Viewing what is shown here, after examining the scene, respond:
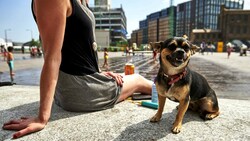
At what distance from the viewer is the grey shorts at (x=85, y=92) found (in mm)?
2678

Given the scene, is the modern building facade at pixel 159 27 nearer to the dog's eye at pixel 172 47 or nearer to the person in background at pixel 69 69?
the person in background at pixel 69 69

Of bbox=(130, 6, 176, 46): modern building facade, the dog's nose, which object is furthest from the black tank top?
bbox=(130, 6, 176, 46): modern building facade

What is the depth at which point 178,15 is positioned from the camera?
497ft

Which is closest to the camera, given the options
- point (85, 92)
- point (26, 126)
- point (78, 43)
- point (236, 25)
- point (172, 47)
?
point (26, 126)

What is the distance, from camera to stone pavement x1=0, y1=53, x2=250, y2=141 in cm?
219

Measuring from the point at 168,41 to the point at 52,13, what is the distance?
1301 millimetres

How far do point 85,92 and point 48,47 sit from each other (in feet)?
2.50

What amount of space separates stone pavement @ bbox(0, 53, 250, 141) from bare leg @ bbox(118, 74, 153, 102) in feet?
0.71

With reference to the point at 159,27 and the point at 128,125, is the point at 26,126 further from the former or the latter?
the point at 159,27

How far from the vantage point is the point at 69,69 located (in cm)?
264

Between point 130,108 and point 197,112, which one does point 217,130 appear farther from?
point 130,108

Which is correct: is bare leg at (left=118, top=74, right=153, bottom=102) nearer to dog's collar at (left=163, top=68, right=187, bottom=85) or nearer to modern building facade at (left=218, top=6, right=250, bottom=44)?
dog's collar at (left=163, top=68, right=187, bottom=85)

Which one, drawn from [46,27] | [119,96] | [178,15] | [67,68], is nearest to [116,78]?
[119,96]

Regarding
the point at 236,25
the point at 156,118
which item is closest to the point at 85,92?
the point at 156,118
